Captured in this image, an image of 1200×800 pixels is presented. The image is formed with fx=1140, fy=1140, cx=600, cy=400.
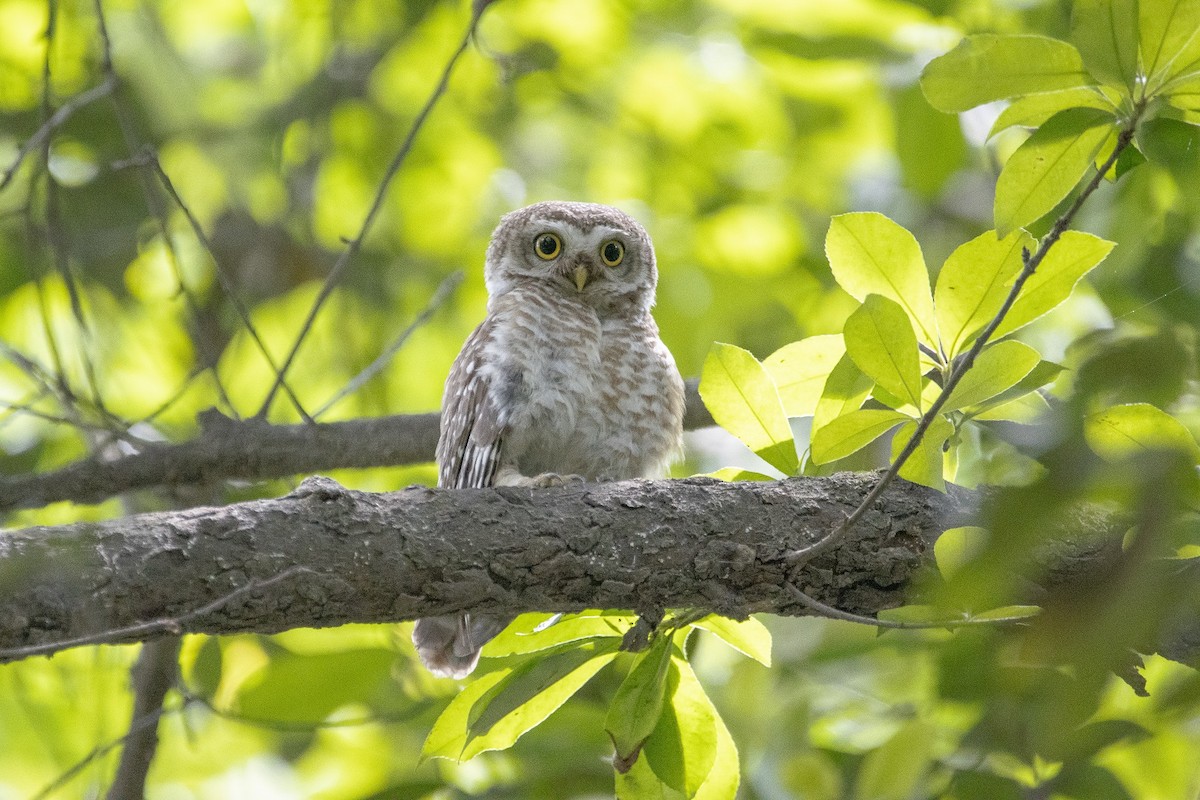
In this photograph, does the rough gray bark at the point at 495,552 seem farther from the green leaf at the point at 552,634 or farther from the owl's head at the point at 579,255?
the owl's head at the point at 579,255

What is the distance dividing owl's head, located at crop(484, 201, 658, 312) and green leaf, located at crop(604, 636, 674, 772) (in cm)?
196

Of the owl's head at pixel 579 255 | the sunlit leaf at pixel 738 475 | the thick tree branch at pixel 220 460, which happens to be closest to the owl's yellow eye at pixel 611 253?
the owl's head at pixel 579 255

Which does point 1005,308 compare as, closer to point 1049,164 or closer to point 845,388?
point 1049,164

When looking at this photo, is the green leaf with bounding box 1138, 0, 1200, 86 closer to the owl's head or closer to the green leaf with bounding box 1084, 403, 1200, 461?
the green leaf with bounding box 1084, 403, 1200, 461

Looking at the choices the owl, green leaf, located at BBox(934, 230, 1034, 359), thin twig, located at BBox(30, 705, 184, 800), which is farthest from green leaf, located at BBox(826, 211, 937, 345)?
thin twig, located at BBox(30, 705, 184, 800)

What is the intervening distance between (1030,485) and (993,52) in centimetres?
124

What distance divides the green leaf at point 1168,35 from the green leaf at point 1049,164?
0.13 metres

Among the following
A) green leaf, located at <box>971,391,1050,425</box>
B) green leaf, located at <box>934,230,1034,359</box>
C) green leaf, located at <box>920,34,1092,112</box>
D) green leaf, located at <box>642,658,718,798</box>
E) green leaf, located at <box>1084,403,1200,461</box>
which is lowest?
green leaf, located at <box>642,658,718,798</box>

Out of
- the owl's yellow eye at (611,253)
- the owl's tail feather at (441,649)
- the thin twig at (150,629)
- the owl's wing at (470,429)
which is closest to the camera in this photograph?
the thin twig at (150,629)

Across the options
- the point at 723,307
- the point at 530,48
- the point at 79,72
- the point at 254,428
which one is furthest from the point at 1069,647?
the point at 79,72

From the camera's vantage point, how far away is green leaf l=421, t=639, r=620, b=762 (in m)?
2.16

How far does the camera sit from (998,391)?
1.88 metres

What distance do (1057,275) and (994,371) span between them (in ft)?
0.66

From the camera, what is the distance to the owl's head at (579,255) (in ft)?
13.0
